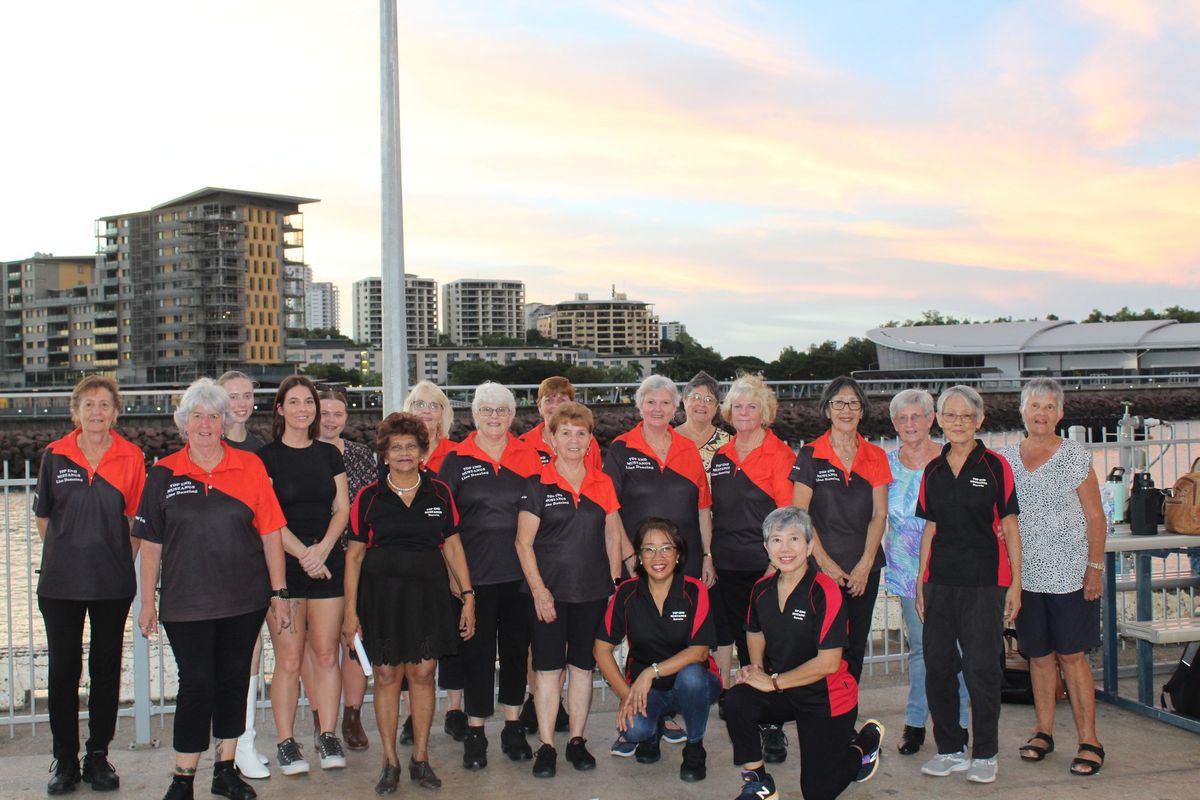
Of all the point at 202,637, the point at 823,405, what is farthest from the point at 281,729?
the point at 823,405

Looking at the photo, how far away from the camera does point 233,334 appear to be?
373ft

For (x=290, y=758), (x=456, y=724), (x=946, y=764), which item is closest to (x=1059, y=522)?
(x=946, y=764)

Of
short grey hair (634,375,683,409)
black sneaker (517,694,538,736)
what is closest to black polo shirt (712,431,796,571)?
short grey hair (634,375,683,409)

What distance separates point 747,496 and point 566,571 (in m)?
0.97

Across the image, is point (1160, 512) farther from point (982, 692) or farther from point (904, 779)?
point (904, 779)

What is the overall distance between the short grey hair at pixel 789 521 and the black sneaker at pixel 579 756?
1381 mm

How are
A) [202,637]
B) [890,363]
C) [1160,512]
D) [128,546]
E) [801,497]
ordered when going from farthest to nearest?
[890,363] < [1160,512] < [801,497] < [128,546] < [202,637]

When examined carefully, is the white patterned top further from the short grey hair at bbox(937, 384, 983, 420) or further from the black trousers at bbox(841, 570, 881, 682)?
the black trousers at bbox(841, 570, 881, 682)

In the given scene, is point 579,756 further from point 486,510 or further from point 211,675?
point 211,675

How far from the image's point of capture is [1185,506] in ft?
17.4

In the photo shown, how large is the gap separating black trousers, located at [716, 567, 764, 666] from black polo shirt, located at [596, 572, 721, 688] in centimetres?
45

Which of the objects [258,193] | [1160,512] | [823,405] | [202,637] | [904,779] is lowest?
[904,779]

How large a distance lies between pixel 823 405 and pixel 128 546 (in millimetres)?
3314

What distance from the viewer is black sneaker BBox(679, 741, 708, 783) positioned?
15.4 ft
